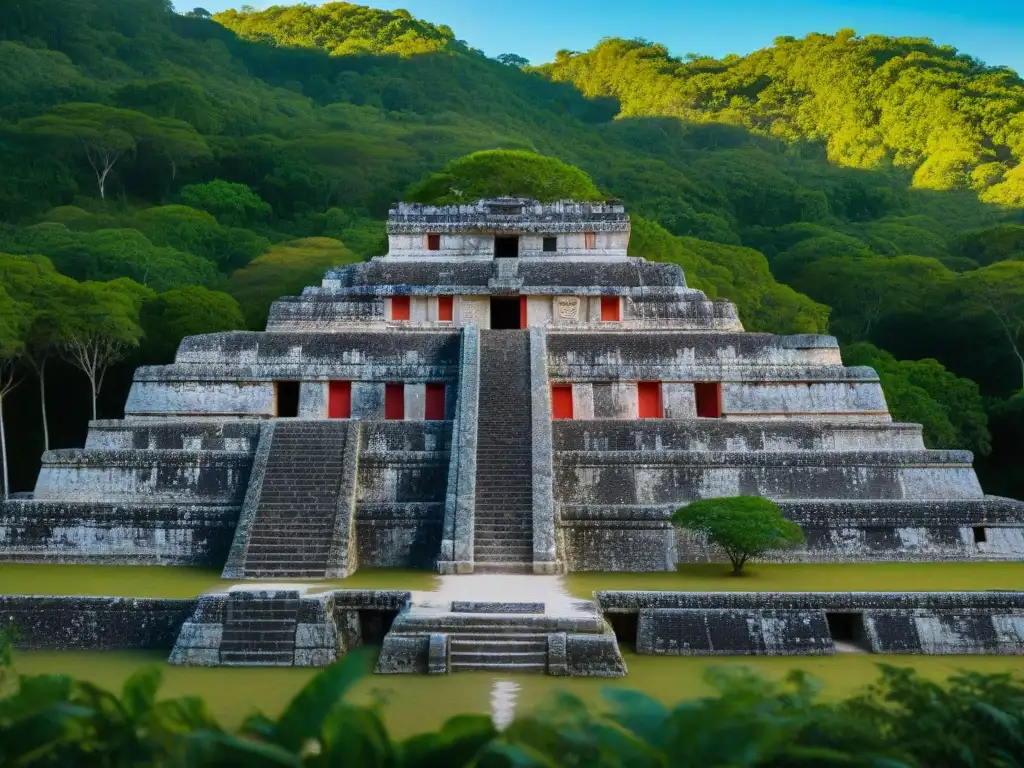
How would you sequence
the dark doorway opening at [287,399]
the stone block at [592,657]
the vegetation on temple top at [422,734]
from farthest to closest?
the dark doorway opening at [287,399]
the stone block at [592,657]
the vegetation on temple top at [422,734]

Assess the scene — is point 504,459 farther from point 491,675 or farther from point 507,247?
point 507,247

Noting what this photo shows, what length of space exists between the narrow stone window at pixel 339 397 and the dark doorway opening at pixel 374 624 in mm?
7414

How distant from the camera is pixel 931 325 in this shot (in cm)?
3578

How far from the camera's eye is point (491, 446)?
Answer: 51.0 feet

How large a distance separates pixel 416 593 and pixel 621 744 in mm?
8699

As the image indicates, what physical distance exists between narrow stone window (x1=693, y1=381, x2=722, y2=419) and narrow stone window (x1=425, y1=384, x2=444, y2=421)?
4.24m

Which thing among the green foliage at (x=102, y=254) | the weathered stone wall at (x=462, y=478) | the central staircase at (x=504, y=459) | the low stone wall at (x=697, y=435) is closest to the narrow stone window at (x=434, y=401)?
the weathered stone wall at (x=462, y=478)

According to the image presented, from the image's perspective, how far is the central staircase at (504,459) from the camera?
13492mm

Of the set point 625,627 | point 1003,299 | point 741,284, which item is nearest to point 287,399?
point 625,627

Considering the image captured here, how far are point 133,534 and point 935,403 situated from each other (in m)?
19.4

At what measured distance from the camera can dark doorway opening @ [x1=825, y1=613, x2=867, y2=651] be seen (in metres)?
11.0

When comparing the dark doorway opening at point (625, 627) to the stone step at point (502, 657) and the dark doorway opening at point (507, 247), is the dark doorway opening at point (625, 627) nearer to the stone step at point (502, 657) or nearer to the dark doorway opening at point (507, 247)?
the stone step at point (502, 657)

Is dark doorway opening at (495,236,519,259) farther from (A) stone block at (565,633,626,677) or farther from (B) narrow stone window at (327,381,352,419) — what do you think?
(A) stone block at (565,633,626,677)

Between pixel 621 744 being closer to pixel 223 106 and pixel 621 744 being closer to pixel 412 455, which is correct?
pixel 412 455
